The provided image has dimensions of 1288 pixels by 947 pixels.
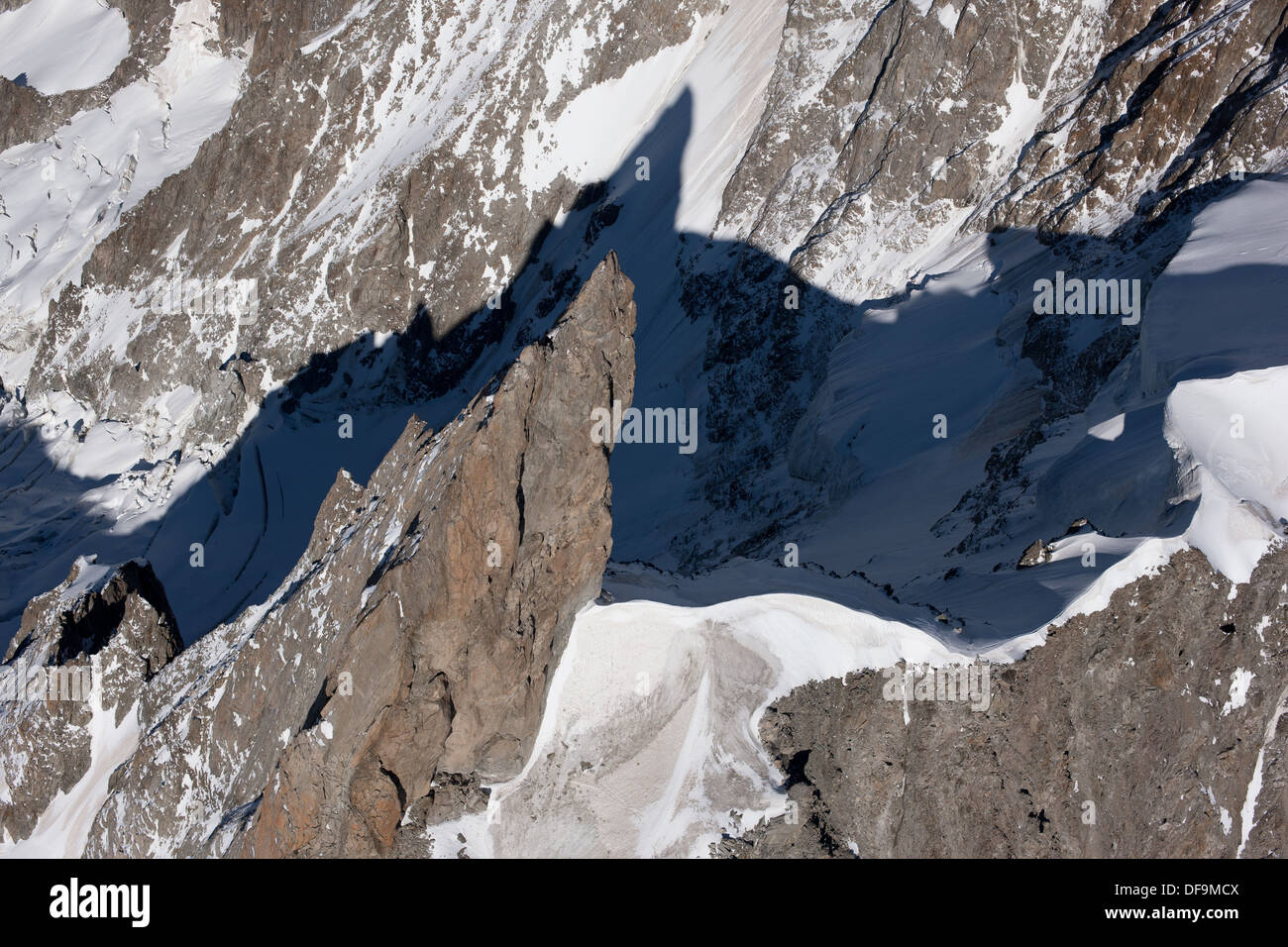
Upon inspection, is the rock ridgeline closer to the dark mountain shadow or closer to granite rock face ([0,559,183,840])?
the dark mountain shadow

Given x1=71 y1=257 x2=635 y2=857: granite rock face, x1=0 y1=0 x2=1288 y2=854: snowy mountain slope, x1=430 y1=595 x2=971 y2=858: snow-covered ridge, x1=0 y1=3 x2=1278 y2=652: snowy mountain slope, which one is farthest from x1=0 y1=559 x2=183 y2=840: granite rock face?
x1=0 y1=3 x2=1278 y2=652: snowy mountain slope

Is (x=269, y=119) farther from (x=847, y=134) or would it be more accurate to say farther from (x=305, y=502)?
(x=847, y=134)

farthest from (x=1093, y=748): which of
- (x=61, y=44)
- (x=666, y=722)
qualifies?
(x=61, y=44)

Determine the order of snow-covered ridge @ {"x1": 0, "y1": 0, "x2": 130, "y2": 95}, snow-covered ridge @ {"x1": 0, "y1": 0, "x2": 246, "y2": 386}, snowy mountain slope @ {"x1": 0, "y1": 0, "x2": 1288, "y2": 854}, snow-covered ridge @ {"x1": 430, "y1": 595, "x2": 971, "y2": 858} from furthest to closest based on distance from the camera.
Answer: snow-covered ridge @ {"x1": 0, "y1": 0, "x2": 130, "y2": 95} < snow-covered ridge @ {"x1": 0, "y1": 0, "x2": 246, "y2": 386} < snowy mountain slope @ {"x1": 0, "y1": 0, "x2": 1288, "y2": 854} < snow-covered ridge @ {"x1": 430, "y1": 595, "x2": 971, "y2": 858}

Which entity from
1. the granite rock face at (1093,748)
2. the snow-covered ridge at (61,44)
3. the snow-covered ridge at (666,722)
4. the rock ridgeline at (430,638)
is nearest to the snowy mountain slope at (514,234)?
the snow-covered ridge at (61,44)

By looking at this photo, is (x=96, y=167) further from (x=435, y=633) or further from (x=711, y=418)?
(x=435, y=633)

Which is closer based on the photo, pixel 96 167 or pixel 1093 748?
pixel 1093 748

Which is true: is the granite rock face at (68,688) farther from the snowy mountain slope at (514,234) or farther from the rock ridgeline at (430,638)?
the snowy mountain slope at (514,234)
